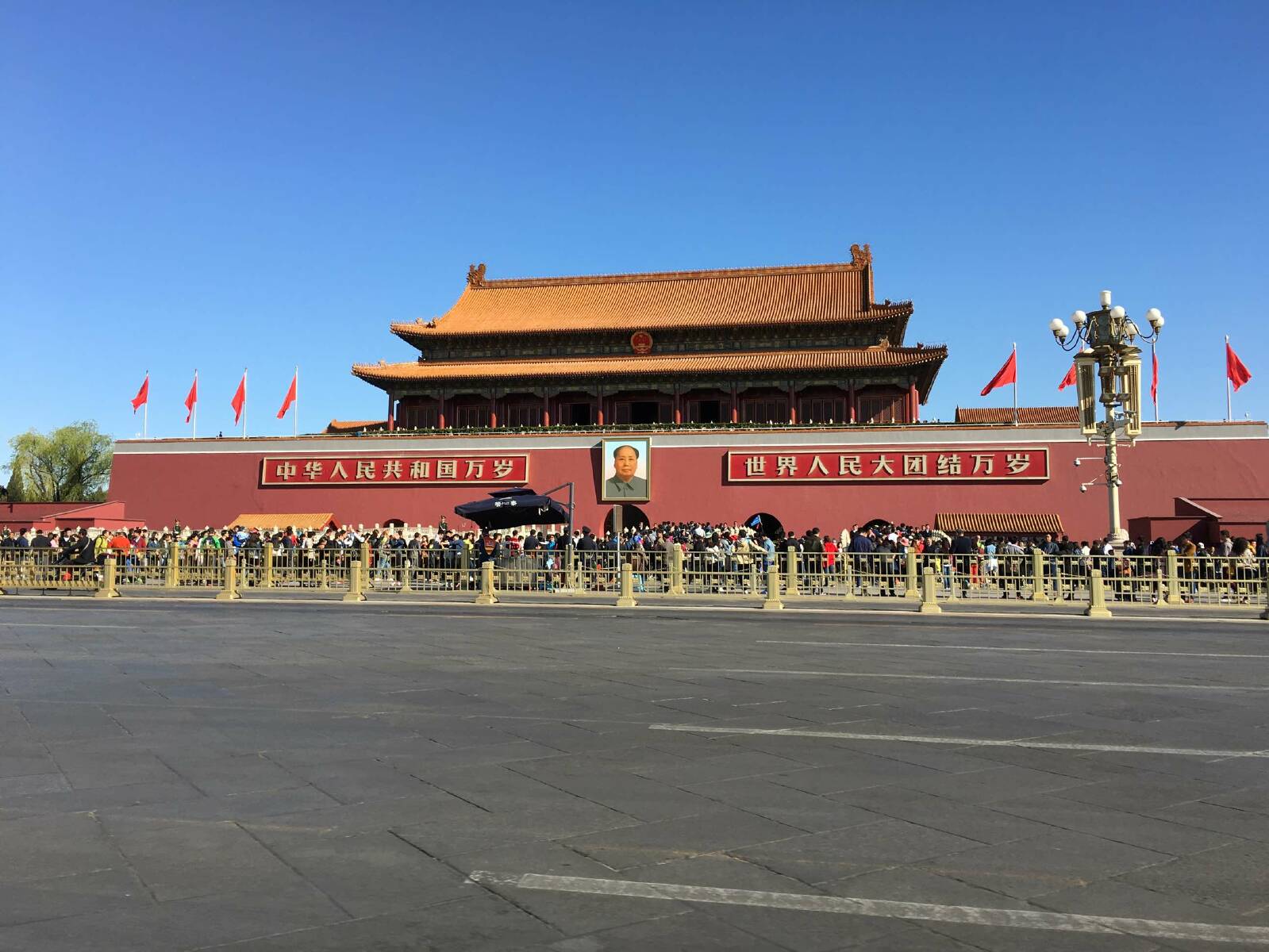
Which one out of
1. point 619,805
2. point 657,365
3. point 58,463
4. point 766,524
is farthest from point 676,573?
point 58,463

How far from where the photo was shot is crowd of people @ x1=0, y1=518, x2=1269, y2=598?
1535cm

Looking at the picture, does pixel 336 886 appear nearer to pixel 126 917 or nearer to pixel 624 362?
pixel 126 917

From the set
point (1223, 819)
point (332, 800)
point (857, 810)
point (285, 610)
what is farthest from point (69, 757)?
point (285, 610)

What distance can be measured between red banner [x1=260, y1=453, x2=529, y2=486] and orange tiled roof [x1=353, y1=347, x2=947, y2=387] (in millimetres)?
3308

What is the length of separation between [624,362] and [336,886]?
29.5m

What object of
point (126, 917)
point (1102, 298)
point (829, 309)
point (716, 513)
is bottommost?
point (126, 917)

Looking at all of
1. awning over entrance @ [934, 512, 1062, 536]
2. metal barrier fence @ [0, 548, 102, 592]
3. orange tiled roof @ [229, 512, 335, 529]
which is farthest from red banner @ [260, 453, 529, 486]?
awning over entrance @ [934, 512, 1062, 536]

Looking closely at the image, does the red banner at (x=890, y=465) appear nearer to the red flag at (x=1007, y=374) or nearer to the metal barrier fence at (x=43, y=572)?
the red flag at (x=1007, y=374)

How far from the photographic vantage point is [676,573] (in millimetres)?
16422

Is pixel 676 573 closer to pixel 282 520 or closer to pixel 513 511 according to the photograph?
pixel 513 511

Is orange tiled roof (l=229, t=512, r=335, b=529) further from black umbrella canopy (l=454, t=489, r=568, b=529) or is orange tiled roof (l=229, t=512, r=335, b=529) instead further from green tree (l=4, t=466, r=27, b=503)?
green tree (l=4, t=466, r=27, b=503)

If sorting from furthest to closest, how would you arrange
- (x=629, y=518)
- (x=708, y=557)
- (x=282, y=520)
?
1. (x=282, y=520)
2. (x=629, y=518)
3. (x=708, y=557)

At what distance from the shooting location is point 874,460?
27922 millimetres

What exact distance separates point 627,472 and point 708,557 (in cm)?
1260
